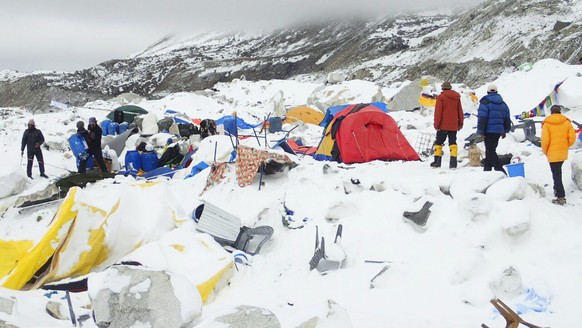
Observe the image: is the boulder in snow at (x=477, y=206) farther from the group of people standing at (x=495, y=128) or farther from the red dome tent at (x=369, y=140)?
the red dome tent at (x=369, y=140)

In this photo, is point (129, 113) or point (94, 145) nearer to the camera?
point (94, 145)

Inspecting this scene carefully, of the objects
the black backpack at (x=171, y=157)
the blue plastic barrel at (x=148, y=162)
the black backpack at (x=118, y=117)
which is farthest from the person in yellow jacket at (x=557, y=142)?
the black backpack at (x=118, y=117)

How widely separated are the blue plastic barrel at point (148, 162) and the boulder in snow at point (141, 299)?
7151 mm

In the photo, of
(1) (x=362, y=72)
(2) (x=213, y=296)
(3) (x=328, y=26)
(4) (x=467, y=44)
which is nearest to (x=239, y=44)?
(3) (x=328, y=26)

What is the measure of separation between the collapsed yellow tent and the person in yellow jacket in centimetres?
361

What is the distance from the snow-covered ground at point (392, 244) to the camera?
3.72 metres

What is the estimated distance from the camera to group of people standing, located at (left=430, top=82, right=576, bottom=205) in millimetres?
5312

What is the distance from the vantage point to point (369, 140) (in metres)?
8.48

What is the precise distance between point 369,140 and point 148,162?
4645 mm

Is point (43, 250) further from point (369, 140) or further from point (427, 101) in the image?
point (427, 101)

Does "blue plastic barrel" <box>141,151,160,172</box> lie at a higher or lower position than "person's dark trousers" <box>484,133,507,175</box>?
lower

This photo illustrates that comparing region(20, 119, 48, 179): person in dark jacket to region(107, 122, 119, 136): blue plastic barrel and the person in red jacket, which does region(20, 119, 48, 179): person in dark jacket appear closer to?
region(107, 122, 119, 136): blue plastic barrel

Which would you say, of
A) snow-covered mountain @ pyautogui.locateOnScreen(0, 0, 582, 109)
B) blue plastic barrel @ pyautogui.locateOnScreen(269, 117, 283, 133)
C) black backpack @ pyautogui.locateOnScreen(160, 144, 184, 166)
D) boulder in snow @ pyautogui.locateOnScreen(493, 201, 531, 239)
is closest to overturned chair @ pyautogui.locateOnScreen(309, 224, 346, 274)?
boulder in snow @ pyautogui.locateOnScreen(493, 201, 531, 239)

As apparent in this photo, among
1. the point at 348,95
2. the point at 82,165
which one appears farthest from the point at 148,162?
the point at 348,95
